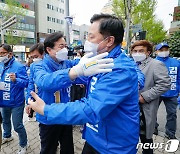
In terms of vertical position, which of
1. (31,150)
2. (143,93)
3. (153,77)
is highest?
(153,77)

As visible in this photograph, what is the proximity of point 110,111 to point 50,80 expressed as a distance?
1.80ft

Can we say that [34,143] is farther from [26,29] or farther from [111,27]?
[26,29]

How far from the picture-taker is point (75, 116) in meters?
1.21

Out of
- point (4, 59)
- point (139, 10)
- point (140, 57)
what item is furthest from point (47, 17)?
point (140, 57)

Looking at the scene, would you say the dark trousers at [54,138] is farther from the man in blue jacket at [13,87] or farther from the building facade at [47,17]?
the building facade at [47,17]

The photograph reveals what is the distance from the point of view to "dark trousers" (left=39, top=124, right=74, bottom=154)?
250 cm

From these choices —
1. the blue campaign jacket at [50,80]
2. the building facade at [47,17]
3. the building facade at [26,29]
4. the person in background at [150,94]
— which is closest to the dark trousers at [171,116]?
the person in background at [150,94]

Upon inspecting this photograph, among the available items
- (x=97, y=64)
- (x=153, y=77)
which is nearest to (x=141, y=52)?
(x=153, y=77)

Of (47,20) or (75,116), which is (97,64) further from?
(47,20)

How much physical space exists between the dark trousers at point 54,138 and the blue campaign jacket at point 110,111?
0.95m

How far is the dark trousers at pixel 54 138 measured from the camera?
8.20 ft

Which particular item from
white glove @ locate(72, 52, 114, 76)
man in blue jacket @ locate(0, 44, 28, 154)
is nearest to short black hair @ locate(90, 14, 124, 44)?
white glove @ locate(72, 52, 114, 76)

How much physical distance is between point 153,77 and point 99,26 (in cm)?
167

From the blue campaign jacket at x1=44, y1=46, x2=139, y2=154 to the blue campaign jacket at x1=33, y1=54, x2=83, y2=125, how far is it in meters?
0.23
